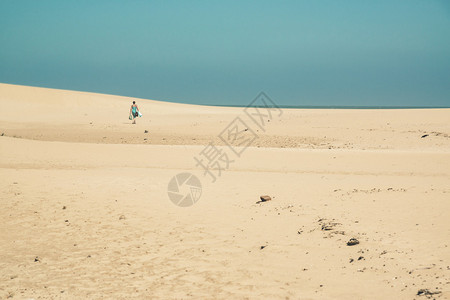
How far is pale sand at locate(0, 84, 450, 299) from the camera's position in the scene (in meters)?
5.74

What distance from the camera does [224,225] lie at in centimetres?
848

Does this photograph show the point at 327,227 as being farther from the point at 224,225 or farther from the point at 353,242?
the point at 224,225

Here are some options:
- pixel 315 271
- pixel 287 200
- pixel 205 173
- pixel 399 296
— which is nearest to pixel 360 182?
pixel 287 200

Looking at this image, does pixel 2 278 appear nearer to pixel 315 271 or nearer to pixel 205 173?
Result: pixel 315 271

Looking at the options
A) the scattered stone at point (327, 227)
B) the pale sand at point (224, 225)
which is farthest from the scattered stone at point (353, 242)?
the scattered stone at point (327, 227)

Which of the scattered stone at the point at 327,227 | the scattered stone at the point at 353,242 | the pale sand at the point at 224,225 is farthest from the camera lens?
the scattered stone at the point at 327,227

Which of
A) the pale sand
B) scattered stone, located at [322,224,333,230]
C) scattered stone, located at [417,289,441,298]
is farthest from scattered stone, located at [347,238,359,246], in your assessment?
scattered stone, located at [417,289,441,298]

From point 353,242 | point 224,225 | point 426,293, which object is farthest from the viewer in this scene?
point 224,225

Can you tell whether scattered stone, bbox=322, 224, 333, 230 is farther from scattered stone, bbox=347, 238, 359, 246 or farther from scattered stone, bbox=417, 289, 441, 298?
scattered stone, bbox=417, 289, 441, 298

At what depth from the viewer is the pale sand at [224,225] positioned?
18.8 feet

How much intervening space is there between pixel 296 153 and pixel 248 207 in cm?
696

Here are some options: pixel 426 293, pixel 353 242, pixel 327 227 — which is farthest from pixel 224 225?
pixel 426 293

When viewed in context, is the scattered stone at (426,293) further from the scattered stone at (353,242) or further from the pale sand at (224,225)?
the scattered stone at (353,242)

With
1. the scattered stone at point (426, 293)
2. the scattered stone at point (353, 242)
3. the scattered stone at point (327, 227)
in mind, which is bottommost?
the scattered stone at point (426, 293)
